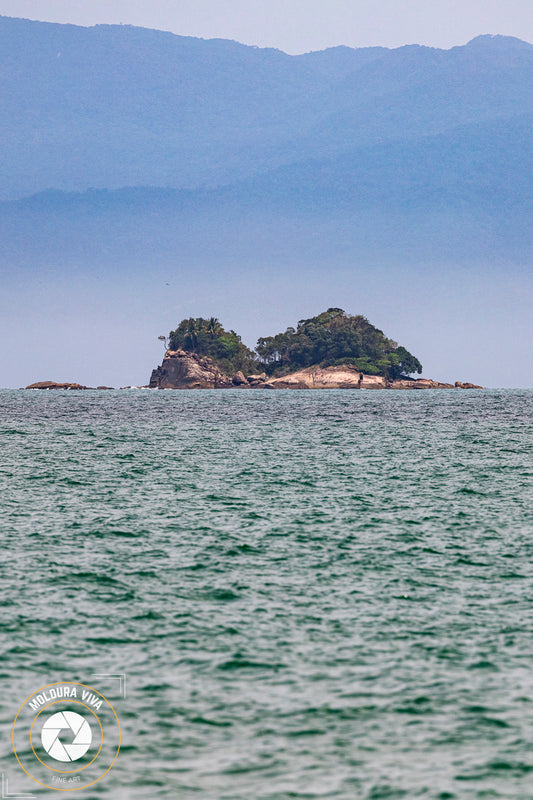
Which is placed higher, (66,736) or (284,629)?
(284,629)

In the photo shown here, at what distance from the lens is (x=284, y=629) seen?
18188mm

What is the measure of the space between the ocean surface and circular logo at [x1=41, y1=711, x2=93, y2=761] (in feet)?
1.92

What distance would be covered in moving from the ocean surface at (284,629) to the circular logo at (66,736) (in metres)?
0.22

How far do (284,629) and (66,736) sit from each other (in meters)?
5.94

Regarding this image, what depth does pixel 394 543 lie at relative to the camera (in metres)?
27.3

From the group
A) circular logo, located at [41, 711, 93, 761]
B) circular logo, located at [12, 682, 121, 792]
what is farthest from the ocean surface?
circular logo, located at [41, 711, 93, 761]

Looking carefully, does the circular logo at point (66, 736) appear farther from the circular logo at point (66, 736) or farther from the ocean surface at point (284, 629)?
the ocean surface at point (284, 629)

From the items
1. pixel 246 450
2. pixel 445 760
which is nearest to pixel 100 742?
pixel 445 760

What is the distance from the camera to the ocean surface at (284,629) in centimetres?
1228

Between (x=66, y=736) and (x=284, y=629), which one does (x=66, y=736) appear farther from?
(x=284, y=629)

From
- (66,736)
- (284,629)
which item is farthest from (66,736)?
(284,629)

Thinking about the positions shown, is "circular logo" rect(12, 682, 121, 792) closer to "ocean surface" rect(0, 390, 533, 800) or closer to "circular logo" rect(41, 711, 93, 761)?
"circular logo" rect(41, 711, 93, 761)

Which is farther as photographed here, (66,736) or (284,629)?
(284,629)

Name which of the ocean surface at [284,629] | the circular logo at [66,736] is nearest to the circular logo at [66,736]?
the circular logo at [66,736]
